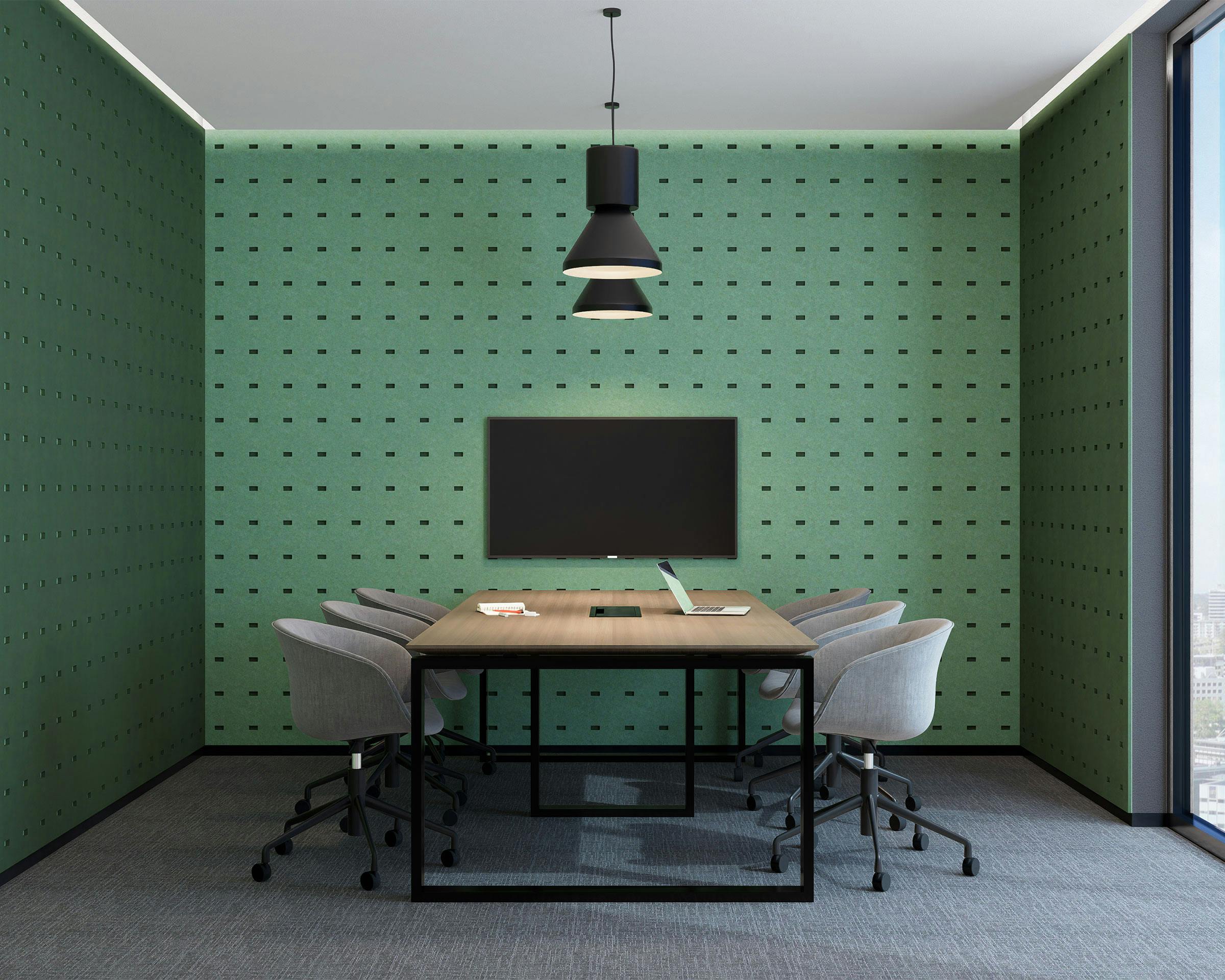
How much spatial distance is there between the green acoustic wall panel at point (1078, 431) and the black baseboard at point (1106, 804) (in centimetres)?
4

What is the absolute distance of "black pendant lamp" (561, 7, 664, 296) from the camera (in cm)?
420

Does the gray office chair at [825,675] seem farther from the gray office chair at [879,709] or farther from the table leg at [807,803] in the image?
the table leg at [807,803]

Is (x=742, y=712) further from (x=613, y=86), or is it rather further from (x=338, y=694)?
(x=613, y=86)

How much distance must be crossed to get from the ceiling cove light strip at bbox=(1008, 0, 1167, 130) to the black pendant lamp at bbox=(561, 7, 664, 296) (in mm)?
2188

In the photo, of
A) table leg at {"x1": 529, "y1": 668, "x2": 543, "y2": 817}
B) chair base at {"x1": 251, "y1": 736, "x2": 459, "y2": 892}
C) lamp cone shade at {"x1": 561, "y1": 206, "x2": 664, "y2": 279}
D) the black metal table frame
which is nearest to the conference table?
the black metal table frame

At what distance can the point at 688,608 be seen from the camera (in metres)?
4.50

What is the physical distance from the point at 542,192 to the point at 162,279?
2.04 metres

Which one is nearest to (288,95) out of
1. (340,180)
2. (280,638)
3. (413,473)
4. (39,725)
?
(340,180)

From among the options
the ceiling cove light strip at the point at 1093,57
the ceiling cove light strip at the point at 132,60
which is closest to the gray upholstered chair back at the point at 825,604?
the ceiling cove light strip at the point at 1093,57

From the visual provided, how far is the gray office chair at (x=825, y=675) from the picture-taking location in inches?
170

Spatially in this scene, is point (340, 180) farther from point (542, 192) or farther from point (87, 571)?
point (87, 571)

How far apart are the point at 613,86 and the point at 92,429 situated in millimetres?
2866

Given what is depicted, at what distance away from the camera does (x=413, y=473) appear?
577cm

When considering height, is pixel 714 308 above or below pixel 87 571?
above
